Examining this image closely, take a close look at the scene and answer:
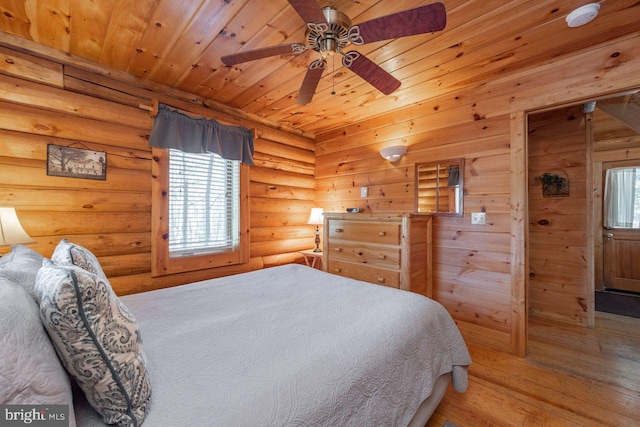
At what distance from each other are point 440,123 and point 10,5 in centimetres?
341

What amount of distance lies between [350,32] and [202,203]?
7.35 ft

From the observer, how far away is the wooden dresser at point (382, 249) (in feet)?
8.14

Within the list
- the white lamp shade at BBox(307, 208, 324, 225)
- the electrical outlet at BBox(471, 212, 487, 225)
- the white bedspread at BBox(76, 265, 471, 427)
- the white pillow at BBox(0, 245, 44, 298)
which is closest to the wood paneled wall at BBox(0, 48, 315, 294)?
the white pillow at BBox(0, 245, 44, 298)

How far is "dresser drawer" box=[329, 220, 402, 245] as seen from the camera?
255 cm

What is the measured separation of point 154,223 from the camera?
2467 millimetres

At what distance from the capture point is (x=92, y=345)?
2.22 ft

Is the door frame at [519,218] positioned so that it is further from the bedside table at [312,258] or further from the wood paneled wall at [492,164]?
the bedside table at [312,258]

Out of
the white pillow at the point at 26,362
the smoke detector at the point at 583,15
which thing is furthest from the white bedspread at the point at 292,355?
the smoke detector at the point at 583,15

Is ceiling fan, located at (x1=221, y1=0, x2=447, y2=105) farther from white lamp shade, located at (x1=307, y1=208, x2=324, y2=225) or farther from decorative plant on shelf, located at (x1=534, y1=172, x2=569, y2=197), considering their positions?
decorative plant on shelf, located at (x1=534, y1=172, x2=569, y2=197)

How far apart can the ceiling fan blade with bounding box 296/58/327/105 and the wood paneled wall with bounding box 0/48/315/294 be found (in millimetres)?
1367

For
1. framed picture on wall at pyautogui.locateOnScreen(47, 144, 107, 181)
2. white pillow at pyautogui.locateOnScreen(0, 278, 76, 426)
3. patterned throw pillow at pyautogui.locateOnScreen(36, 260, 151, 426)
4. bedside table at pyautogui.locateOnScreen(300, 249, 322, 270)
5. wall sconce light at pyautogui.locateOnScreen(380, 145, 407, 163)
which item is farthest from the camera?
bedside table at pyautogui.locateOnScreen(300, 249, 322, 270)

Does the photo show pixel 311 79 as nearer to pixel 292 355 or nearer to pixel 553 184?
pixel 292 355

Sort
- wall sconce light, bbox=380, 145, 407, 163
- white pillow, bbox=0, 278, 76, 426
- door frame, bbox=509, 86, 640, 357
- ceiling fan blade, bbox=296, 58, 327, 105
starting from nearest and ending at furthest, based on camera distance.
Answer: white pillow, bbox=0, 278, 76, 426 < ceiling fan blade, bbox=296, 58, 327, 105 < door frame, bbox=509, 86, 640, 357 < wall sconce light, bbox=380, 145, 407, 163

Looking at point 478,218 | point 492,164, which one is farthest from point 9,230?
point 492,164
